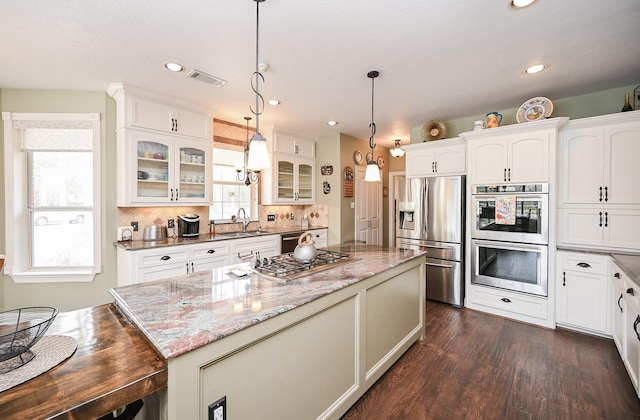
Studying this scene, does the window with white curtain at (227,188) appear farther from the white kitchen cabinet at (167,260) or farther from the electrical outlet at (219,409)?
the electrical outlet at (219,409)

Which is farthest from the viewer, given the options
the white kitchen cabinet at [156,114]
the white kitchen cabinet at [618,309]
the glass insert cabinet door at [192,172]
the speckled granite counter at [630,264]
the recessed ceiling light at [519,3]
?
the glass insert cabinet door at [192,172]

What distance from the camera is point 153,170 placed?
3.26m

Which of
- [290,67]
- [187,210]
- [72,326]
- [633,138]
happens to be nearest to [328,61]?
[290,67]

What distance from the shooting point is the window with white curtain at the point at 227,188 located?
166 inches

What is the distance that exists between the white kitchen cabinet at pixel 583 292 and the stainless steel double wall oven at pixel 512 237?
0.16 m

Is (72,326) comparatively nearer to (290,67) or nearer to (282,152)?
(290,67)

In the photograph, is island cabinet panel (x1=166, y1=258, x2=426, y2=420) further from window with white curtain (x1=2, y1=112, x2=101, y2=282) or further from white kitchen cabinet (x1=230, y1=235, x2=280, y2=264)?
window with white curtain (x1=2, y1=112, x2=101, y2=282)

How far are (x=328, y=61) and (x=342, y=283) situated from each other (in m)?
1.88

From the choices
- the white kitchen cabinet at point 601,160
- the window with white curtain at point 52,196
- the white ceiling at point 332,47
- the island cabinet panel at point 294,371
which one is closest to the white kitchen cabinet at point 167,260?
the window with white curtain at point 52,196

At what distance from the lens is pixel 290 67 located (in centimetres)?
250

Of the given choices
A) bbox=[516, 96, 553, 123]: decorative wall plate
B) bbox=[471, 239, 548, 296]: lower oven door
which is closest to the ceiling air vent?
bbox=[516, 96, 553, 123]: decorative wall plate

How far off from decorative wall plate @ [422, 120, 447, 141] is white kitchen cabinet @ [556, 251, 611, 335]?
205 centimetres

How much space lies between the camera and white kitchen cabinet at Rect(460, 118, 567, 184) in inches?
116

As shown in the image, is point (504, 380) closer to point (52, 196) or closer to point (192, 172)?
point (192, 172)
